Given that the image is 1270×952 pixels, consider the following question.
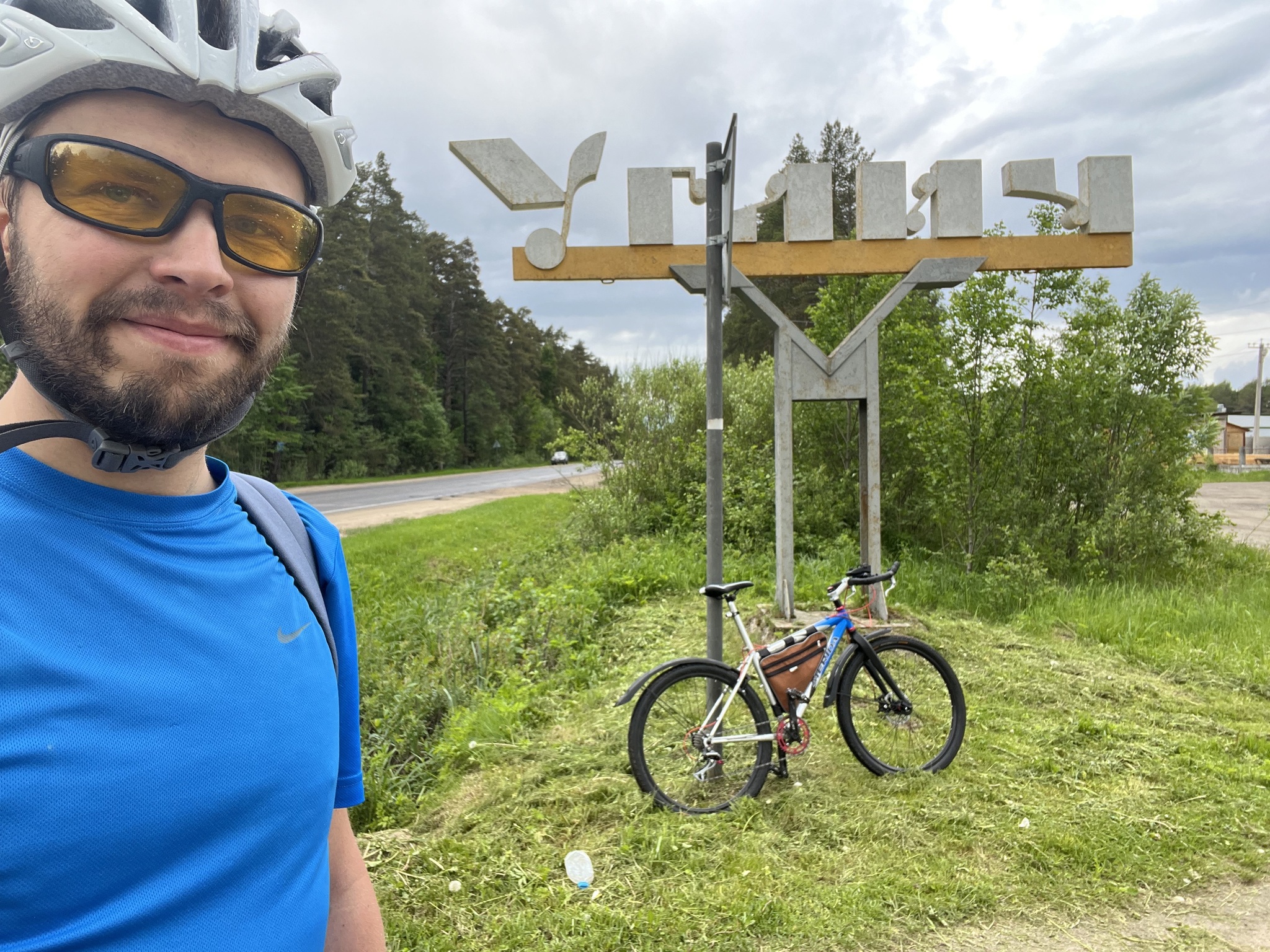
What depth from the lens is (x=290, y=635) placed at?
3.40ft

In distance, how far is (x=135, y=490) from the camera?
904 mm

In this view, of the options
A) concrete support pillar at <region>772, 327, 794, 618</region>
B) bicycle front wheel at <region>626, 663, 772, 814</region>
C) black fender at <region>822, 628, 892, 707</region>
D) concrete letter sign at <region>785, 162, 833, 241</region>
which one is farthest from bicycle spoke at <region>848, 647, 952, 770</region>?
concrete letter sign at <region>785, 162, 833, 241</region>

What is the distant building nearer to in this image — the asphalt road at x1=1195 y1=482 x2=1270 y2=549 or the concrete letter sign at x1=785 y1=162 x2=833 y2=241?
the asphalt road at x1=1195 y1=482 x2=1270 y2=549

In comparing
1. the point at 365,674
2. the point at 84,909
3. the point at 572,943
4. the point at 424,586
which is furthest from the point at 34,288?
the point at 424,586

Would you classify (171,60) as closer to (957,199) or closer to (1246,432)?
(957,199)

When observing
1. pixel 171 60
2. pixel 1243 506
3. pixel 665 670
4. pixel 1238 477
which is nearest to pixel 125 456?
pixel 171 60

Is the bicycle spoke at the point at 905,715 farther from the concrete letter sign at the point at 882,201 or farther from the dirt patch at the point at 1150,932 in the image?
the concrete letter sign at the point at 882,201

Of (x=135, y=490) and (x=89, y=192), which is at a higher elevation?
(x=89, y=192)

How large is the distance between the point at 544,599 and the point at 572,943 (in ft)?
13.6

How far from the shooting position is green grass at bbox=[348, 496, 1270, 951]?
2668 millimetres

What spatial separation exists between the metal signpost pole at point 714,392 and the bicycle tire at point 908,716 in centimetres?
77

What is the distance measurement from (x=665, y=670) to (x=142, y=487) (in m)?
2.67

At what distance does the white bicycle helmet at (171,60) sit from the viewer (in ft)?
2.61

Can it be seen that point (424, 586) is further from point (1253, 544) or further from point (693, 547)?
point (1253, 544)
